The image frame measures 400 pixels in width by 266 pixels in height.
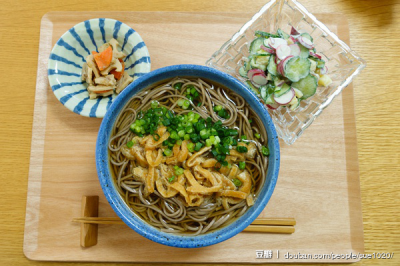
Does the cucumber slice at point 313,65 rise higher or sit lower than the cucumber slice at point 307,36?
lower

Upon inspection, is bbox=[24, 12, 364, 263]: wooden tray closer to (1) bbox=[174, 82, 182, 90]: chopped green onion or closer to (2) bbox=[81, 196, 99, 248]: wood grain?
(2) bbox=[81, 196, 99, 248]: wood grain

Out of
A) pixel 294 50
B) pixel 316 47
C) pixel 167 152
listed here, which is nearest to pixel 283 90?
pixel 294 50

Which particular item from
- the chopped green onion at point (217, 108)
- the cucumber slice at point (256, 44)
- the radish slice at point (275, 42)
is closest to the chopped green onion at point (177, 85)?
the chopped green onion at point (217, 108)

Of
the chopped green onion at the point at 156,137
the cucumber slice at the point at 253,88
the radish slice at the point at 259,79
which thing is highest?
the radish slice at the point at 259,79

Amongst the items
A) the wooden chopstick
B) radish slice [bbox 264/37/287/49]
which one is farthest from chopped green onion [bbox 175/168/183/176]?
radish slice [bbox 264/37/287/49]

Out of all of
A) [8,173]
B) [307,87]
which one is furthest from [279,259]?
[8,173]

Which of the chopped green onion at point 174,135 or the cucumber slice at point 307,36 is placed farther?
the cucumber slice at point 307,36

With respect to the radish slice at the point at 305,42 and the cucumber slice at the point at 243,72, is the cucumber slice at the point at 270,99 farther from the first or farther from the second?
the radish slice at the point at 305,42
